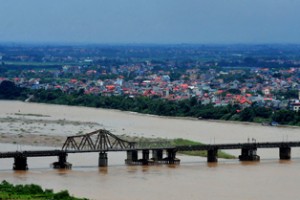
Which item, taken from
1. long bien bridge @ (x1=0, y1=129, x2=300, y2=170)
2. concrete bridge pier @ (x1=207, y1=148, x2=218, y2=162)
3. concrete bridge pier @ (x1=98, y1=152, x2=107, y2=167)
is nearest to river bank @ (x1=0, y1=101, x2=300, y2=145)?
long bien bridge @ (x1=0, y1=129, x2=300, y2=170)

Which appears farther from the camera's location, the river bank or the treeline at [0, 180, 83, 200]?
the river bank

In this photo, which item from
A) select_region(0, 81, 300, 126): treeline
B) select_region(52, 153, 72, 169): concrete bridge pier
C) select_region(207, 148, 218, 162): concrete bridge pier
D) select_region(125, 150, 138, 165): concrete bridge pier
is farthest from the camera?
select_region(0, 81, 300, 126): treeline

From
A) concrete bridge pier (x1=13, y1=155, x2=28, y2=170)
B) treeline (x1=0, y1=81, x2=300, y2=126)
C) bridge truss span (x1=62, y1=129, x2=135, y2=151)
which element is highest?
bridge truss span (x1=62, y1=129, x2=135, y2=151)

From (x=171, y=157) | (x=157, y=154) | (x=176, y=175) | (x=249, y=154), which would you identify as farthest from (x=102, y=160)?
(x=249, y=154)

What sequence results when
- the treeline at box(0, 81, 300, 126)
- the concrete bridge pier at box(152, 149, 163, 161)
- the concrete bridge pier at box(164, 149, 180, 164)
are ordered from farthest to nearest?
the treeline at box(0, 81, 300, 126), the concrete bridge pier at box(152, 149, 163, 161), the concrete bridge pier at box(164, 149, 180, 164)

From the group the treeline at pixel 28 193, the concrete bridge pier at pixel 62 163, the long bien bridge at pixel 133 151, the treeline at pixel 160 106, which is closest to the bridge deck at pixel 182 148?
the long bien bridge at pixel 133 151

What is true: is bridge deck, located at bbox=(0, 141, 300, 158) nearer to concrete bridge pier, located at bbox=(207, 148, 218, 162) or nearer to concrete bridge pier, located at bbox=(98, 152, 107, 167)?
concrete bridge pier, located at bbox=(207, 148, 218, 162)

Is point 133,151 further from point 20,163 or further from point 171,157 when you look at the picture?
point 20,163
